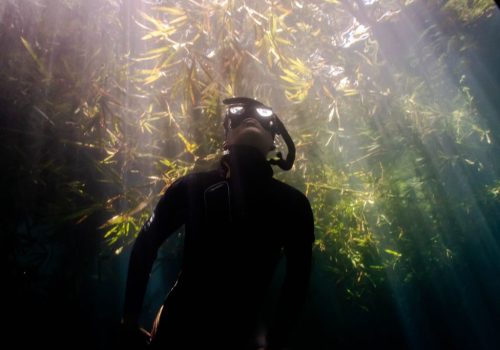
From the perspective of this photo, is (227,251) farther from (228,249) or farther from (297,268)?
(297,268)

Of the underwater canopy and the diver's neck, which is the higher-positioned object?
the underwater canopy

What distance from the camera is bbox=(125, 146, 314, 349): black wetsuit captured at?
1.28m

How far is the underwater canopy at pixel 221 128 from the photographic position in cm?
362

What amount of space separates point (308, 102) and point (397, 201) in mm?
5078

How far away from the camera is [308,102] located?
4.45 metres

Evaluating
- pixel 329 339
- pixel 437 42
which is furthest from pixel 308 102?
pixel 329 339

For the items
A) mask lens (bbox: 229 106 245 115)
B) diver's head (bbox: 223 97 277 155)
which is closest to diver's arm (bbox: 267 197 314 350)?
diver's head (bbox: 223 97 277 155)

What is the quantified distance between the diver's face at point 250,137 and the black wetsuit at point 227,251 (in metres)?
0.04

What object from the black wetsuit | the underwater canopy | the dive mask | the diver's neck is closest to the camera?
the black wetsuit

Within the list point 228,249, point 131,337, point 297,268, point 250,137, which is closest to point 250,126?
point 250,137

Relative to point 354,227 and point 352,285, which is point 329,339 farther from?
point 354,227

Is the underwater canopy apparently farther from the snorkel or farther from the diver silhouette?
the diver silhouette

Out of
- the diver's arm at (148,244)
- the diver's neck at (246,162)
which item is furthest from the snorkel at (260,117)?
the diver's arm at (148,244)

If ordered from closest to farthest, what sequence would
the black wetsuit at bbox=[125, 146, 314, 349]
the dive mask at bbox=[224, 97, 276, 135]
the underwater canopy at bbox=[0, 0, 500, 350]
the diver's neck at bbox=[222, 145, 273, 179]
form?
the black wetsuit at bbox=[125, 146, 314, 349] < the diver's neck at bbox=[222, 145, 273, 179] < the dive mask at bbox=[224, 97, 276, 135] < the underwater canopy at bbox=[0, 0, 500, 350]
